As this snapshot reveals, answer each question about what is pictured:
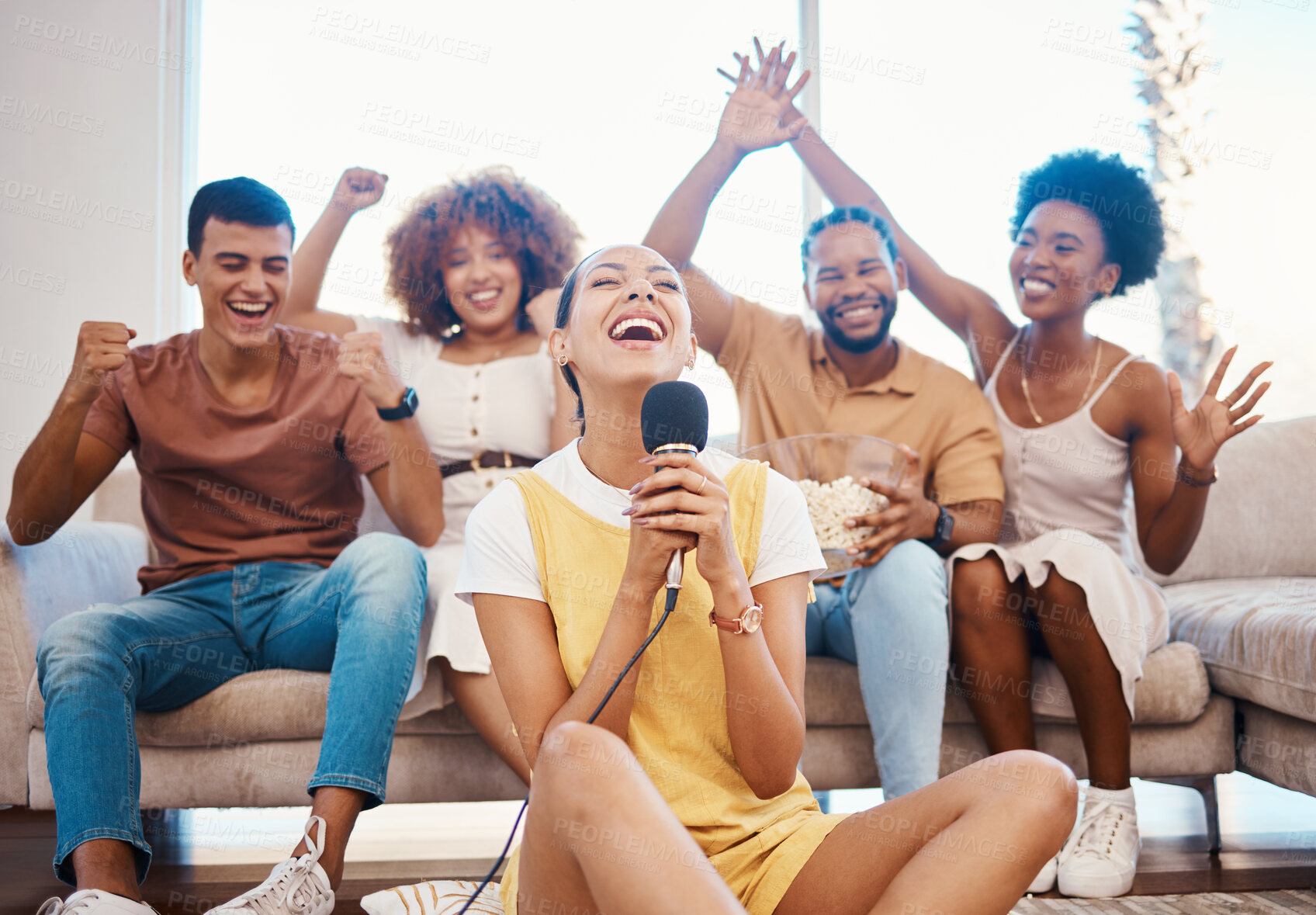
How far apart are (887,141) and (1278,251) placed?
139 centimetres

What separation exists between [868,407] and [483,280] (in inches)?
33.8

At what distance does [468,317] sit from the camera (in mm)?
2098

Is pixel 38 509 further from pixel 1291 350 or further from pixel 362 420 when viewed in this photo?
pixel 1291 350

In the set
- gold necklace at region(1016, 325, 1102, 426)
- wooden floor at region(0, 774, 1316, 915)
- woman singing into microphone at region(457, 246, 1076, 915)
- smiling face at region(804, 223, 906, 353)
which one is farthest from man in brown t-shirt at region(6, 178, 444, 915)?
gold necklace at region(1016, 325, 1102, 426)

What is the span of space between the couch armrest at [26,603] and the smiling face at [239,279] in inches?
19.2

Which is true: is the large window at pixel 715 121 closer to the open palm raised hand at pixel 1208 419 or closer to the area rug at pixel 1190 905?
the open palm raised hand at pixel 1208 419

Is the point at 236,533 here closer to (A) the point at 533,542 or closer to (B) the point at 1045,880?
Answer: (A) the point at 533,542

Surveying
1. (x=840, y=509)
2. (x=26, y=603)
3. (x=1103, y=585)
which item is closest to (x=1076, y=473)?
(x=1103, y=585)

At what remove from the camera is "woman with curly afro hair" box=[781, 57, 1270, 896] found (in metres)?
1.66

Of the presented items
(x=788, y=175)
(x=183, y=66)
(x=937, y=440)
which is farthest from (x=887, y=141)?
(x=183, y=66)

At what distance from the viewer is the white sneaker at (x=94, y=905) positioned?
1.21m

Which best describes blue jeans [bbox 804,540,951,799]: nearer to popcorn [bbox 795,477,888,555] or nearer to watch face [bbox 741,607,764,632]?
→ popcorn [bbox 795,477,888,555]

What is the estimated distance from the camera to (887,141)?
10.2 ft

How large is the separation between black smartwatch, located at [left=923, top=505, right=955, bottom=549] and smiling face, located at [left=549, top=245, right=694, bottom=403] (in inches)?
31.2
